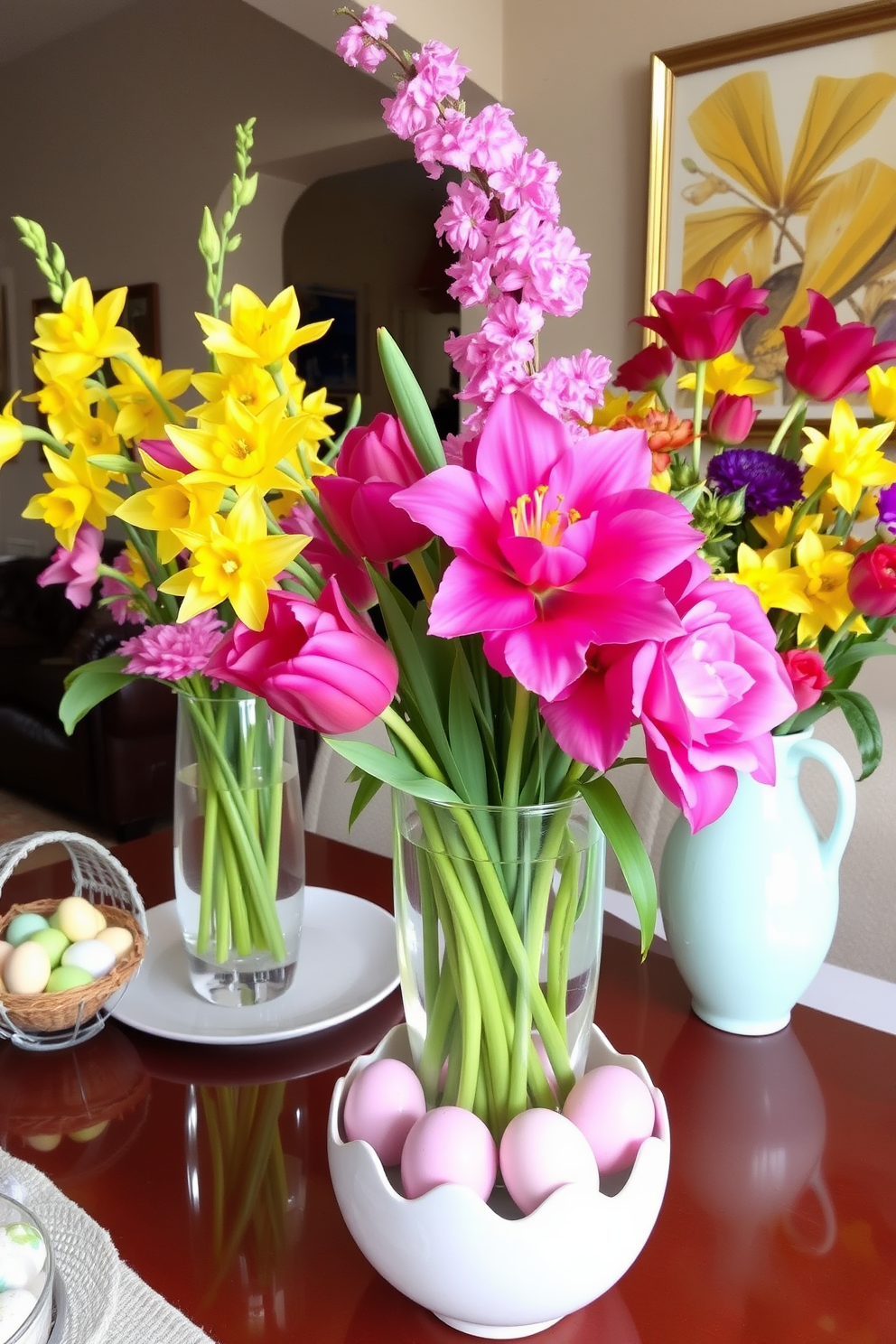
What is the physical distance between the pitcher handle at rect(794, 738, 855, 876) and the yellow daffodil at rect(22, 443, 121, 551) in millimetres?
497

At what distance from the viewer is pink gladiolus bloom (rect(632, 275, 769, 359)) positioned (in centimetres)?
68

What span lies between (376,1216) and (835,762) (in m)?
0.43

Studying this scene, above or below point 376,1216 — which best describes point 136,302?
above

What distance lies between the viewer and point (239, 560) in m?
0.43

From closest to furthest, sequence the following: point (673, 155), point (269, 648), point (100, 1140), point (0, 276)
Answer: point (269, 648) < point (100, 1140) < point (673, 155) < point (0, 276)

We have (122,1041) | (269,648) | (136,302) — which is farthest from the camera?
(136,302)

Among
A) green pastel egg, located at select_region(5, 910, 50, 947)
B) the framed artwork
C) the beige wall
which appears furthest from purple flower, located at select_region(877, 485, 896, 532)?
the beige wall

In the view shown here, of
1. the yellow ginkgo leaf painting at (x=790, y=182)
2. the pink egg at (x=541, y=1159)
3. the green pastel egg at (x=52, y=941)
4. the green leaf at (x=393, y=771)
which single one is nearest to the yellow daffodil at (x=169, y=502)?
the green leaf at (x=393, y=771)

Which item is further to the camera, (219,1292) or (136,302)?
(136,302)

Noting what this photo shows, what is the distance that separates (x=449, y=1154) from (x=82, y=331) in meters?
0.51

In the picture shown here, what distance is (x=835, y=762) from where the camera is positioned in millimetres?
735

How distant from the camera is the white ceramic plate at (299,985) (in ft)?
2.56

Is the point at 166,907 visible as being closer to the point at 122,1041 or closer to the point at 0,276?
the point at 122,1041

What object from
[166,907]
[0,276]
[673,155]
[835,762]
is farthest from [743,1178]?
[0,276]
